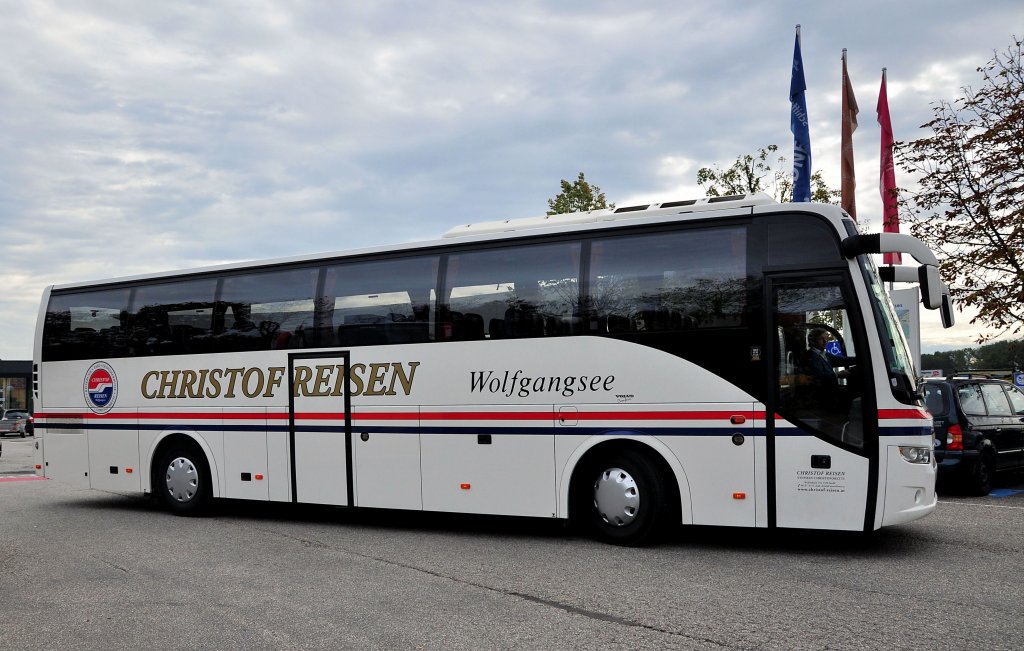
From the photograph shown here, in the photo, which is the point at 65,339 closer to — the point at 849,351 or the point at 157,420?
the point at 157,420

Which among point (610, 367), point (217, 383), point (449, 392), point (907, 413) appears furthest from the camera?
point (217, 383)

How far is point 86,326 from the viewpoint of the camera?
13.1 meters

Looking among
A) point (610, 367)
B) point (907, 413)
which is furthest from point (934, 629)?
point (610, 367)

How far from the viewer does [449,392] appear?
10062 millimetres

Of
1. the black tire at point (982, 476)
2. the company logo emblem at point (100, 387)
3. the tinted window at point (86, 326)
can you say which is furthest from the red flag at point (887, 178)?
the company logo emblem at point (100, 387)

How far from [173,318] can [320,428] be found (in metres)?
2.87

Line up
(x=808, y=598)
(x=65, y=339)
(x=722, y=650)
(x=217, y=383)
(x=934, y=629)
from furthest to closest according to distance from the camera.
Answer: (x=65, y=339) < (x=217, y=383) < (x=808, y=598) < (x=934, y=629) < (x=722, y=650)

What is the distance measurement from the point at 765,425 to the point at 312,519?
6.01 metres

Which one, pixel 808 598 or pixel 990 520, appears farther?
pixel 990 520

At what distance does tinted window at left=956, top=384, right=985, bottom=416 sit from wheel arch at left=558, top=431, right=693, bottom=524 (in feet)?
20.2

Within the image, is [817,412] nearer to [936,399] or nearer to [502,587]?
[502,587]

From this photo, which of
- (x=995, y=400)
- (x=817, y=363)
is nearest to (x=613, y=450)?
(x=817, y=363)

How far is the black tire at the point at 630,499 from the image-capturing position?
884 cm

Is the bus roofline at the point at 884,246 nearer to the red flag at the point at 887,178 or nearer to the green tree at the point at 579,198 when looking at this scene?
the red flag at the point at 887,178
